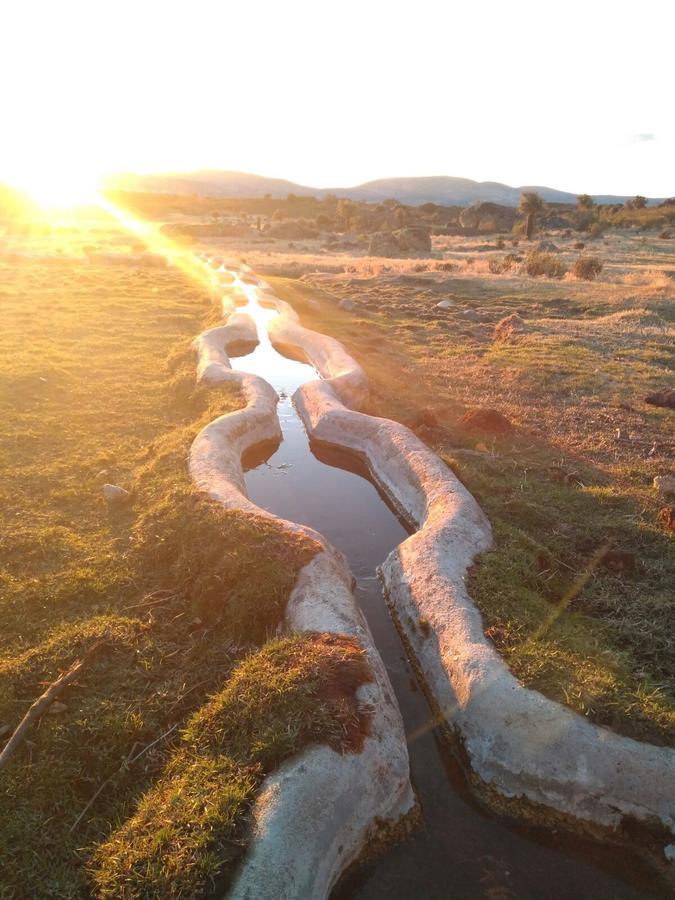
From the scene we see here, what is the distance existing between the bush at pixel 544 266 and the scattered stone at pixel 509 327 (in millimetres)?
16281

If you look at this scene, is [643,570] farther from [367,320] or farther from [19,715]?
[367,320]

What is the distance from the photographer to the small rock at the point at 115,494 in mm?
13492

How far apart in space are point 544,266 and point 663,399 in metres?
28.9

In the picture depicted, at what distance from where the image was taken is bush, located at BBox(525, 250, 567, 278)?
4519 centimetres

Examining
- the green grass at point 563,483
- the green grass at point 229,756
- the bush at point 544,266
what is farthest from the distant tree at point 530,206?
the green grass at point 229,756

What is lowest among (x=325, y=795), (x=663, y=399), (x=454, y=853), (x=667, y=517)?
(x=454, y=853)

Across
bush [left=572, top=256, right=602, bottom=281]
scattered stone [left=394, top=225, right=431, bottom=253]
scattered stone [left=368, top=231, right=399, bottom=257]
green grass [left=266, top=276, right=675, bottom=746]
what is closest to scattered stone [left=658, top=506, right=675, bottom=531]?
green grass [left=266, top=276, right=675, bottom=746]

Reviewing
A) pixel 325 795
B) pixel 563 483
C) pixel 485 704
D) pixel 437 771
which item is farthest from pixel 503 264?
pixel 325 795

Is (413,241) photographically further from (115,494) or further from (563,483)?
(115,494)

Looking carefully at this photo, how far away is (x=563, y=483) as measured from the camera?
48.7ft

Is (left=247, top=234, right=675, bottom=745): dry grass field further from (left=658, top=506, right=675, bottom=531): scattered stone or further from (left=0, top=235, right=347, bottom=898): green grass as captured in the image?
(left=0, top=235, right=347, bottom=898): green grass

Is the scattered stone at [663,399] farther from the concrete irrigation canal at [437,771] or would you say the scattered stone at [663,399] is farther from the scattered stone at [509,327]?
the concrete irrigation canal at [437,771]

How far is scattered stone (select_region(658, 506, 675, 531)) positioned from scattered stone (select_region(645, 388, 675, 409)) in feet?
26.7

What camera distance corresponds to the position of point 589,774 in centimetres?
710
